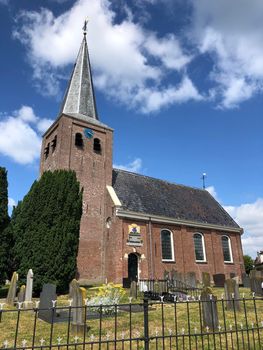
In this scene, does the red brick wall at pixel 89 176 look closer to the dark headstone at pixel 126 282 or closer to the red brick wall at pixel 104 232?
the red brick wall at pixel 104 232

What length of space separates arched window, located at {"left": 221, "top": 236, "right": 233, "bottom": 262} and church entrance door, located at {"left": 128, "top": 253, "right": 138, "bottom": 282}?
31.9ft

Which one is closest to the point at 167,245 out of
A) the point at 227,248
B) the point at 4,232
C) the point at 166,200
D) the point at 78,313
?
the point at 166,200

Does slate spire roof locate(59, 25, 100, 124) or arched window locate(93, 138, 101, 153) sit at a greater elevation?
slate spire roof locate(59, 25, 100, 124)

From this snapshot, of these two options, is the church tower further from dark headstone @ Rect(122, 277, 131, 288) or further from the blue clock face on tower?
dark headstone @ Rect(122, 277, 131, 288)

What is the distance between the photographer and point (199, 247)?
26.0 m

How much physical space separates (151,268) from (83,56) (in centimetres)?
2071

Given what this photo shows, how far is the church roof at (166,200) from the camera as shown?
2452 centimetres

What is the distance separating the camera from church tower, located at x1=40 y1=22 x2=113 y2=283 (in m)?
21.5

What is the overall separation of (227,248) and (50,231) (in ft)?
59.5

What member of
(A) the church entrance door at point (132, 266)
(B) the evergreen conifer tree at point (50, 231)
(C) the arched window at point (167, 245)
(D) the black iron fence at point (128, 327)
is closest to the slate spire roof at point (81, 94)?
(B) the evergreen conifer tree at point (50, 231)

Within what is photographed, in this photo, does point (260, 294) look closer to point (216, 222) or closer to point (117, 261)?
point (117, 261)

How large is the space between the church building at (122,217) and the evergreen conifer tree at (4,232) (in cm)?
688

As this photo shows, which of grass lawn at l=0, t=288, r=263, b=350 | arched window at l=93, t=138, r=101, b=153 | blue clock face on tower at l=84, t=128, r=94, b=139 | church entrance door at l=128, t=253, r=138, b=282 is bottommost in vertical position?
grass lawn at l=0, t=288, r=263, b=350

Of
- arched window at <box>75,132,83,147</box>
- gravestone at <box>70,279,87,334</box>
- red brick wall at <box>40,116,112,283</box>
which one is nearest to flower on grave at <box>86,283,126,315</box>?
A: gravestone at <box>70,279,87,334</box>
